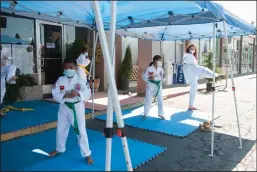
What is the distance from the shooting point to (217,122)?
22.4ft

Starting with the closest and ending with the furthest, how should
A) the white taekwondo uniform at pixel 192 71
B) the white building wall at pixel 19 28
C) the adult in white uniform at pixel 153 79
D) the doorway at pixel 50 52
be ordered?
the adult in white uniform at pixel 153 79, the white taekwondo uniform at pixel 192 71, the white building wall at pixel 19 28, the doorway at pixel 50 52

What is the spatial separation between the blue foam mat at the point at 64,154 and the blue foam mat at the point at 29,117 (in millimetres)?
390

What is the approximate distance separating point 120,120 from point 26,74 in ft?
21.8

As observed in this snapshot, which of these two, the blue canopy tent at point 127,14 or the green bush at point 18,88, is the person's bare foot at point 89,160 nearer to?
the blue canopy tent at point 127,14

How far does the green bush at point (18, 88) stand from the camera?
770 cm

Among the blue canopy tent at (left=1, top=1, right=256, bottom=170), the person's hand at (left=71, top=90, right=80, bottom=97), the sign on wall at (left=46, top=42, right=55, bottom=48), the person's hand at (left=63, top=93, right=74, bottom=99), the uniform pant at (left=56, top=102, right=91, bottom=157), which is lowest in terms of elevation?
the uniform pant at (left=56, top=102, right=91, bottom=157)

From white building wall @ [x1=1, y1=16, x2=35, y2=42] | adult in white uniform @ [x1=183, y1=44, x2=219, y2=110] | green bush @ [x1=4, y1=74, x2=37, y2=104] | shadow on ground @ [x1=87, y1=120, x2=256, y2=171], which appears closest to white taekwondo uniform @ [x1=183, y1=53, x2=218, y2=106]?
adult in white uniform @ [x1=183, y1=44, x2=219, y2=110]

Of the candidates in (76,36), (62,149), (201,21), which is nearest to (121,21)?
(201,21)

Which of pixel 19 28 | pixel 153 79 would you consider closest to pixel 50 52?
pixel 19 28

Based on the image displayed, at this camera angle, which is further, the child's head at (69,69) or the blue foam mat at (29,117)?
the blue foam mat at (29,117)

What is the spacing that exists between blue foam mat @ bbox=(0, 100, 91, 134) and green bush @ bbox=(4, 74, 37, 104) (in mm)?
210

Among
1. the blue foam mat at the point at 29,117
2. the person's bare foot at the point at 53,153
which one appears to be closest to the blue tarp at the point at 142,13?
the blue foam mat at the point at 29,117

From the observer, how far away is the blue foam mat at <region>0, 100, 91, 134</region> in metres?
5.54

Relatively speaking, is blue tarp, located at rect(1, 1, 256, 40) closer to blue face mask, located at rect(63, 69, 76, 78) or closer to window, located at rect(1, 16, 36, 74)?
blue face mask, located at rect(63, 69, 76, 78)
